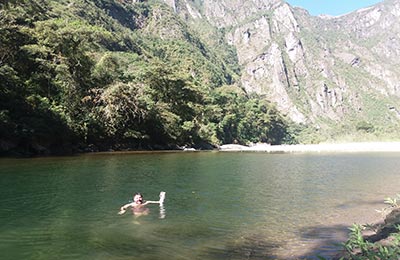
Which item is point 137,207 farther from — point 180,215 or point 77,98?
point 77,98

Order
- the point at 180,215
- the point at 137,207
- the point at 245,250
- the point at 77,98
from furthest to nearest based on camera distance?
the point at 77,98, the point at 137,207, the point at 180,215, the point at 245,250

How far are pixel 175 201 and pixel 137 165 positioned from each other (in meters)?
18.4

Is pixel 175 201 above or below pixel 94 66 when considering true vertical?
below

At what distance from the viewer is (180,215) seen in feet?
55.9

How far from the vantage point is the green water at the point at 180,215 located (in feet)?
39.2

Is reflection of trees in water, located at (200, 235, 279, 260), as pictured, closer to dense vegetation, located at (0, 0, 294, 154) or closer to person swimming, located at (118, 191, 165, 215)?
person swimming, located at (118, 191, 165, 215)

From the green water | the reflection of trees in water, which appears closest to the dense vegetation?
the green water

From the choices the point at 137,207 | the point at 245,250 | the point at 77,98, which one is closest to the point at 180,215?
the point at 137,207

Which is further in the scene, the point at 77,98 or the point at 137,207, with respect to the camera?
the point at 77,98

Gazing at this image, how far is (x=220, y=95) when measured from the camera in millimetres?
111562

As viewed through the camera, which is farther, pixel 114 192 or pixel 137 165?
A: pixel 137 165

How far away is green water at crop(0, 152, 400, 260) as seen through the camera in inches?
471

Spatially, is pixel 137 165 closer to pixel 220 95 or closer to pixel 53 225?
pixel 53 225

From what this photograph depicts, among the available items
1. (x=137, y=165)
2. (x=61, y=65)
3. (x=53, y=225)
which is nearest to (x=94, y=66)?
(x=61, y=65)
